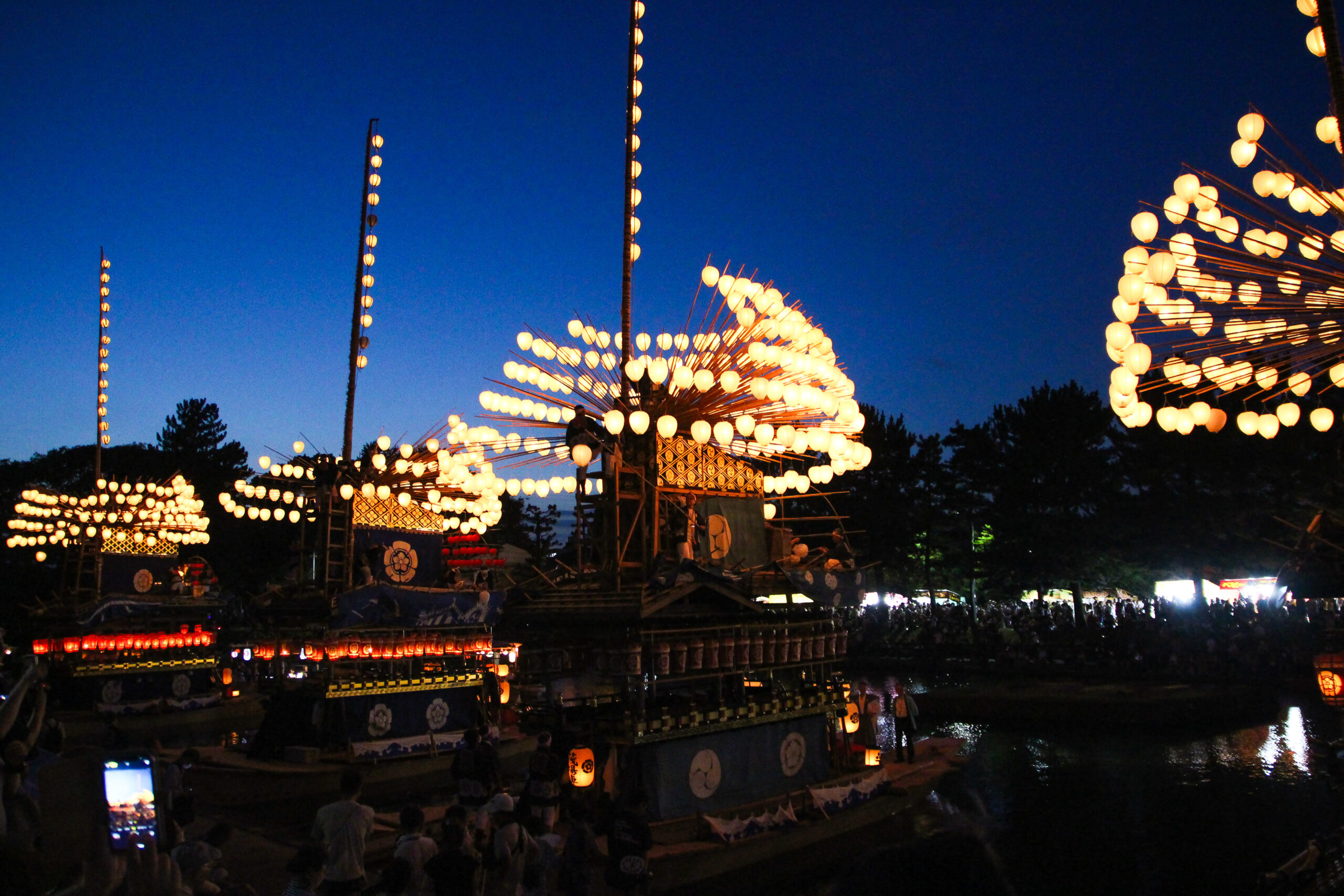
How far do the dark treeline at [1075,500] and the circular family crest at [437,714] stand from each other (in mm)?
15623

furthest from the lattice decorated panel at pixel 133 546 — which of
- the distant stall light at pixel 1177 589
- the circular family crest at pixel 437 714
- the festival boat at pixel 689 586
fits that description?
the distant stall light at pixel 1177 589

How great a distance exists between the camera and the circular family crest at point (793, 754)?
41.3ft

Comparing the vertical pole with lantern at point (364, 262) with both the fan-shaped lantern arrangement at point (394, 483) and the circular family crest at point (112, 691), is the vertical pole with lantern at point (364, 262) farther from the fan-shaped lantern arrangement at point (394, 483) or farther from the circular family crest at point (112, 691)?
the circular family crest at point (112, 691)

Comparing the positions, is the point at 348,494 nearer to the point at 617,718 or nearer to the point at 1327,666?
the point at 617,718

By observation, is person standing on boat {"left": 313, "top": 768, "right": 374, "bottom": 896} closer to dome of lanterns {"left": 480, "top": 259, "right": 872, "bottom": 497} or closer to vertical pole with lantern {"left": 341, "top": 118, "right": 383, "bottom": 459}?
dome of lanterns {"left": 480, "top": 259, "right": 872, "bottom": 497}

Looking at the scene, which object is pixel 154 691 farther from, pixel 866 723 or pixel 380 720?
pixel 866 723

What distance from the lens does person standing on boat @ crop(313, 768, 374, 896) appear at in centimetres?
708

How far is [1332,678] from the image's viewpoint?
10.8 m

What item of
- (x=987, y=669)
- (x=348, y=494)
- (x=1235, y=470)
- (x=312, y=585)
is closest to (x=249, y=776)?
(x=312, y=585)

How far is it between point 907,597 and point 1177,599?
13.3 m

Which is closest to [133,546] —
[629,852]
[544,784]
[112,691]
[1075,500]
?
[112,691]

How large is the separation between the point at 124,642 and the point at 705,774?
73.8 ft

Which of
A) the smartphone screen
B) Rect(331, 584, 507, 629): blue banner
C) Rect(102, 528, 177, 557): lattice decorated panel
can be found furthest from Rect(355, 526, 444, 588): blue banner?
the smartphone screen

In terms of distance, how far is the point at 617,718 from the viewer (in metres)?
11.3
